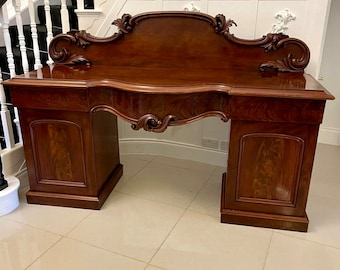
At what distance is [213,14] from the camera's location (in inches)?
87.4

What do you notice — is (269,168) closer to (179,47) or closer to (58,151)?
(179,47)

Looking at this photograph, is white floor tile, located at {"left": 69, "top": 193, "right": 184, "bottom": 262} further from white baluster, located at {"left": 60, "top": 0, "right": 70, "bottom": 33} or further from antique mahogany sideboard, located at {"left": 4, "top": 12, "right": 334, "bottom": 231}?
white baluster, located at {"left": 60, "top": 0, "right": 70, "bottom": 33}

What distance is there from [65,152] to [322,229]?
1628 millimetres

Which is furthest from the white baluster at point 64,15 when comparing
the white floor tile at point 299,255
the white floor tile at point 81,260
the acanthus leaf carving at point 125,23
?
the white floor tile at point 299,255

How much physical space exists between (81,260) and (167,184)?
910mm

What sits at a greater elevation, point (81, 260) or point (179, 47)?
point (179, 47)

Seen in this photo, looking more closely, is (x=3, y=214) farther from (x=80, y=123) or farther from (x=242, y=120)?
(x=242, y=120)

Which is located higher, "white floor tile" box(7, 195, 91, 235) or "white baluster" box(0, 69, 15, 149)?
"white baluster" box(0, 69, 15, 149)

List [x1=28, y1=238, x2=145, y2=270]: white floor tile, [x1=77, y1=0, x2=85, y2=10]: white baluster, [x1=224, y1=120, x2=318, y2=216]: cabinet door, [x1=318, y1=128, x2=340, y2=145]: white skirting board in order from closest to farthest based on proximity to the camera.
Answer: [x1=28, y1=238, x2=145, y2=270]: white floor tile → [x1=224, y1=120, x2=318, y2=216]: cabinet door → [x1=77, y1=0, x2=85, y2=10]: white baluster → [x1=318, y1=128, x2=340, y2=145]: white skirting board

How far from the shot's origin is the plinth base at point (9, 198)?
1.97 meters

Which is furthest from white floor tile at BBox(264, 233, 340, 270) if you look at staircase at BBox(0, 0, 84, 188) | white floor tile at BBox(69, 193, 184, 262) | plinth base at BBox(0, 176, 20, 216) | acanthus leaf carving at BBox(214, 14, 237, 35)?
staircase at BBox(0, 0, 84, 188)

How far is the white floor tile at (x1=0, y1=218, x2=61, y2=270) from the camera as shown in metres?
1.63

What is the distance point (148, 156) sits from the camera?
9.31ft

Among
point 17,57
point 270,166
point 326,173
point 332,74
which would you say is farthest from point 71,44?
point 332,74
